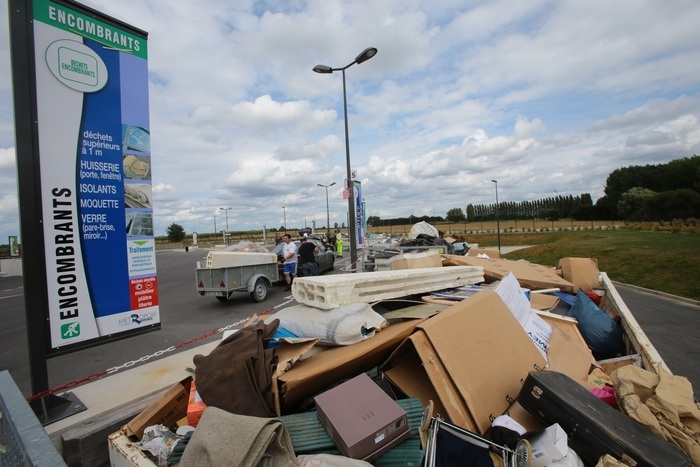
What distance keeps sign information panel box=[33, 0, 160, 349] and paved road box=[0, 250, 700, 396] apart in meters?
2.39

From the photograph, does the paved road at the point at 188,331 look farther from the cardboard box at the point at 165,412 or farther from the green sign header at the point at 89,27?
the green sign header at the point at 89,27

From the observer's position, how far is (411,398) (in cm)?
211

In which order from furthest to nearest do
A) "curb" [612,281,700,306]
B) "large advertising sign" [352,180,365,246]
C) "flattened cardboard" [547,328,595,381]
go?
1. "large advertising sign" [352,180,365,246]
2. "curb" [612,281,700,306]
3. "flattened cardboard" [547,328,595,381]

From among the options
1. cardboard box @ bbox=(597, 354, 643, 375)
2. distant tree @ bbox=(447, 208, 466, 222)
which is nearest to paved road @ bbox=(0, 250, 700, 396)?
cardboard box @ bbox=(597, 354, 643, 375)

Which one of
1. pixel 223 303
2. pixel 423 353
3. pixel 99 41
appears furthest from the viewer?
pixel 223 303

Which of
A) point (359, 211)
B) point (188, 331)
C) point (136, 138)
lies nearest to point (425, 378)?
point (136, 138)

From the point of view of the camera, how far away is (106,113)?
3.05m

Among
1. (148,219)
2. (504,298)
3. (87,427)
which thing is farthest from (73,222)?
(504,298)

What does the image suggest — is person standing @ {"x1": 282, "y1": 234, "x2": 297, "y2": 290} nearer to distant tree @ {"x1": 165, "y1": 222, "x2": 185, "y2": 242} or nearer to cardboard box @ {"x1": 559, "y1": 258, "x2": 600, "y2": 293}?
cardboard box @ {"x1": 559, "y1": 258, "x2": 600, "y2": 293}

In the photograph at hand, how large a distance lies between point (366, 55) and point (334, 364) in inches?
409

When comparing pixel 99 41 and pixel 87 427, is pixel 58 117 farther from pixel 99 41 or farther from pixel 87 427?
pixel 87 427

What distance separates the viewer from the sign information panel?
272 cm

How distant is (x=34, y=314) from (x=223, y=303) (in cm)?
707

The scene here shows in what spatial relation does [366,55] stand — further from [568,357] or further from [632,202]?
[632,202]
